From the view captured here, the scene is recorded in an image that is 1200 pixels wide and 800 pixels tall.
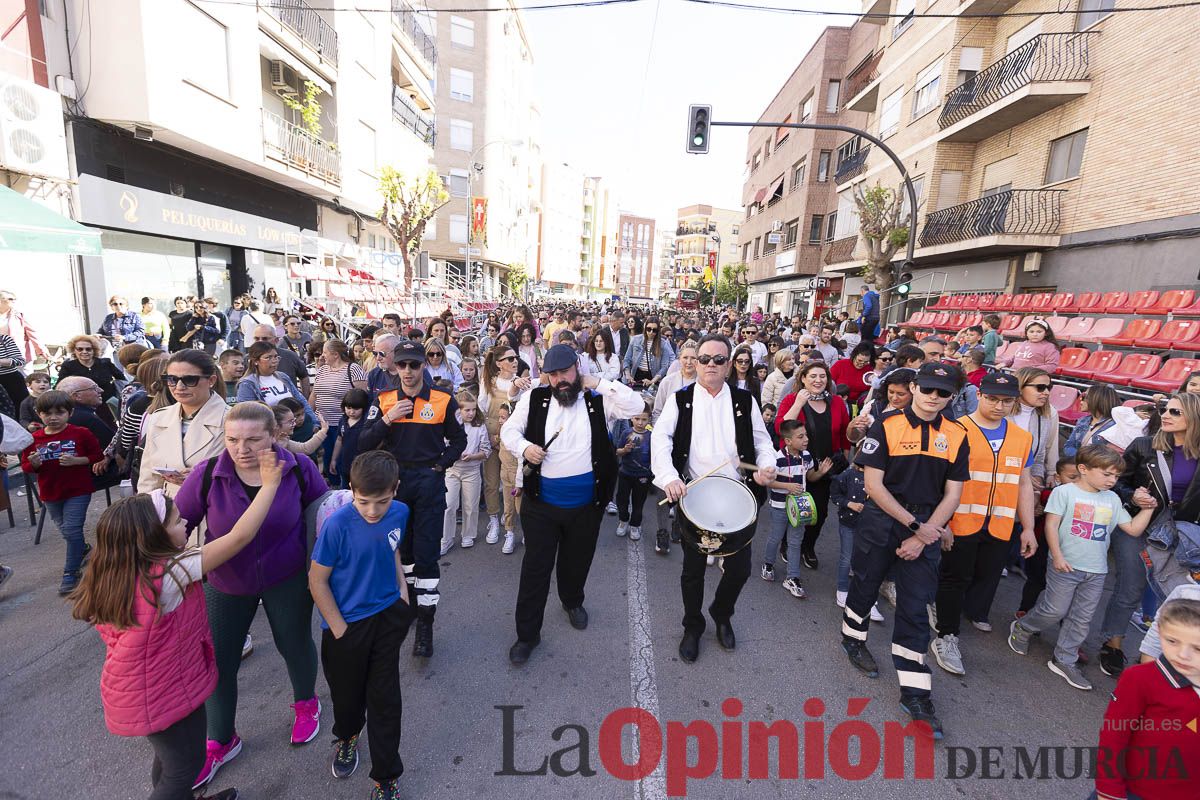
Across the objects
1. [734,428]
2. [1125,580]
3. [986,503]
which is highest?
[734,428]

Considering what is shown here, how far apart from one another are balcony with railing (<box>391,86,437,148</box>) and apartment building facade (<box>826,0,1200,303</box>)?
2125cm

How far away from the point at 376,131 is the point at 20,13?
1293cm

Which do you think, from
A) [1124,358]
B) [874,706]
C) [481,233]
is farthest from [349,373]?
[481,233]

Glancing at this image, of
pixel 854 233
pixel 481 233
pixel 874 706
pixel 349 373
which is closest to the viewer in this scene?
pixel 874 706

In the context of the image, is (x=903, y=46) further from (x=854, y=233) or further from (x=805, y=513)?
(x=805, y=513)

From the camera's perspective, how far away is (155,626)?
2.00 meters

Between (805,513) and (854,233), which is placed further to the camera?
(854,233)

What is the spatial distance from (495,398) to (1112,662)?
212 inches

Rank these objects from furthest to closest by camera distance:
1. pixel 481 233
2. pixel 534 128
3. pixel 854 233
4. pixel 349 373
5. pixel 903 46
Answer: pixel 534 128
pixel 481 233
pixel 854 233
pixel 903 46
pixel 349 373

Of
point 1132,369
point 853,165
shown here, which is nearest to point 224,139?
point 1132,369

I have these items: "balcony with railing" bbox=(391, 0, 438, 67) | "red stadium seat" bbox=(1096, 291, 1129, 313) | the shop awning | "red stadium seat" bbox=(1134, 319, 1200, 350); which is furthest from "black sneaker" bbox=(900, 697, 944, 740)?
"balcony with railing" bbox=(391, 0, 438, 67)

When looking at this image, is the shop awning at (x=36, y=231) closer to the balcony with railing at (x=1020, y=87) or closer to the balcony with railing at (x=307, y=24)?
the balcony with railing at (x=307, y=24)

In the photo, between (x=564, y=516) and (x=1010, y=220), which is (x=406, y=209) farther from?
(x=564, y=516)

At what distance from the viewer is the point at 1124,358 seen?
9180 millimetres
